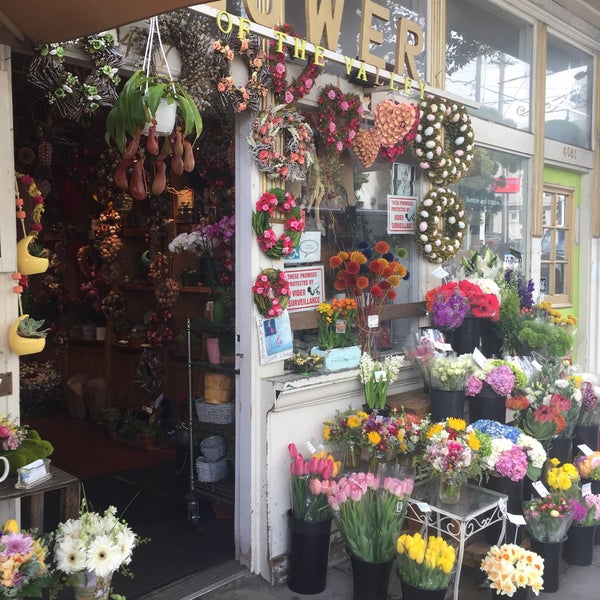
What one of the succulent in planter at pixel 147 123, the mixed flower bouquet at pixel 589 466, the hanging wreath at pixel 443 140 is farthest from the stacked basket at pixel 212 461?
the hanging wreath at pixel 443 140

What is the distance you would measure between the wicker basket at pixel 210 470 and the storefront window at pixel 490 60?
3483mm

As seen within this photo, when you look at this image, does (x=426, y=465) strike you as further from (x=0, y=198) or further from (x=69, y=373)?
(x=69, y=373)

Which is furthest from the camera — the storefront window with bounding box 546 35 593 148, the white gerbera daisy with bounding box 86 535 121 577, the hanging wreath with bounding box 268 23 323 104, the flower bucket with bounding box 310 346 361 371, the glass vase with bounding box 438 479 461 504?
the storefront window with bounding box 546 35 593 148

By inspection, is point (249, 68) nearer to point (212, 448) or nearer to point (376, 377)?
point (376, 377)

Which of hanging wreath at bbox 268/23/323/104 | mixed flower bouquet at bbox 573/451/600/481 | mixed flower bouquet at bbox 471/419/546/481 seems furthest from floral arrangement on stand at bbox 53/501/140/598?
mixed flower bouquet at bbox 573/451/600/481

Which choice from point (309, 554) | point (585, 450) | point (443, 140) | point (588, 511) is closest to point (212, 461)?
point (309, 554)

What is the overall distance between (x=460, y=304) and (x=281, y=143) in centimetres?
171

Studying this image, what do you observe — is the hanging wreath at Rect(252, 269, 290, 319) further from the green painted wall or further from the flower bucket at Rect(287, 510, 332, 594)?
the green painted wall

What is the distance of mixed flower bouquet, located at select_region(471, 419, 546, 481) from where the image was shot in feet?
11.9

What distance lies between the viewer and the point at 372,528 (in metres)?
3.32

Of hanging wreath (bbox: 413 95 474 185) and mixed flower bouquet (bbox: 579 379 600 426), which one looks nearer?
mixed flower bouquet (bbox: 579 379 600 426)

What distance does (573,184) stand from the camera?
7254 mm

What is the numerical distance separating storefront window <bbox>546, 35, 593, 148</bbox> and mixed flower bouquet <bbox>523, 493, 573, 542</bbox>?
13.9 feet

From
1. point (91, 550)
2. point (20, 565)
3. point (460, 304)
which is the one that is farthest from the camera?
point (460, 304)
